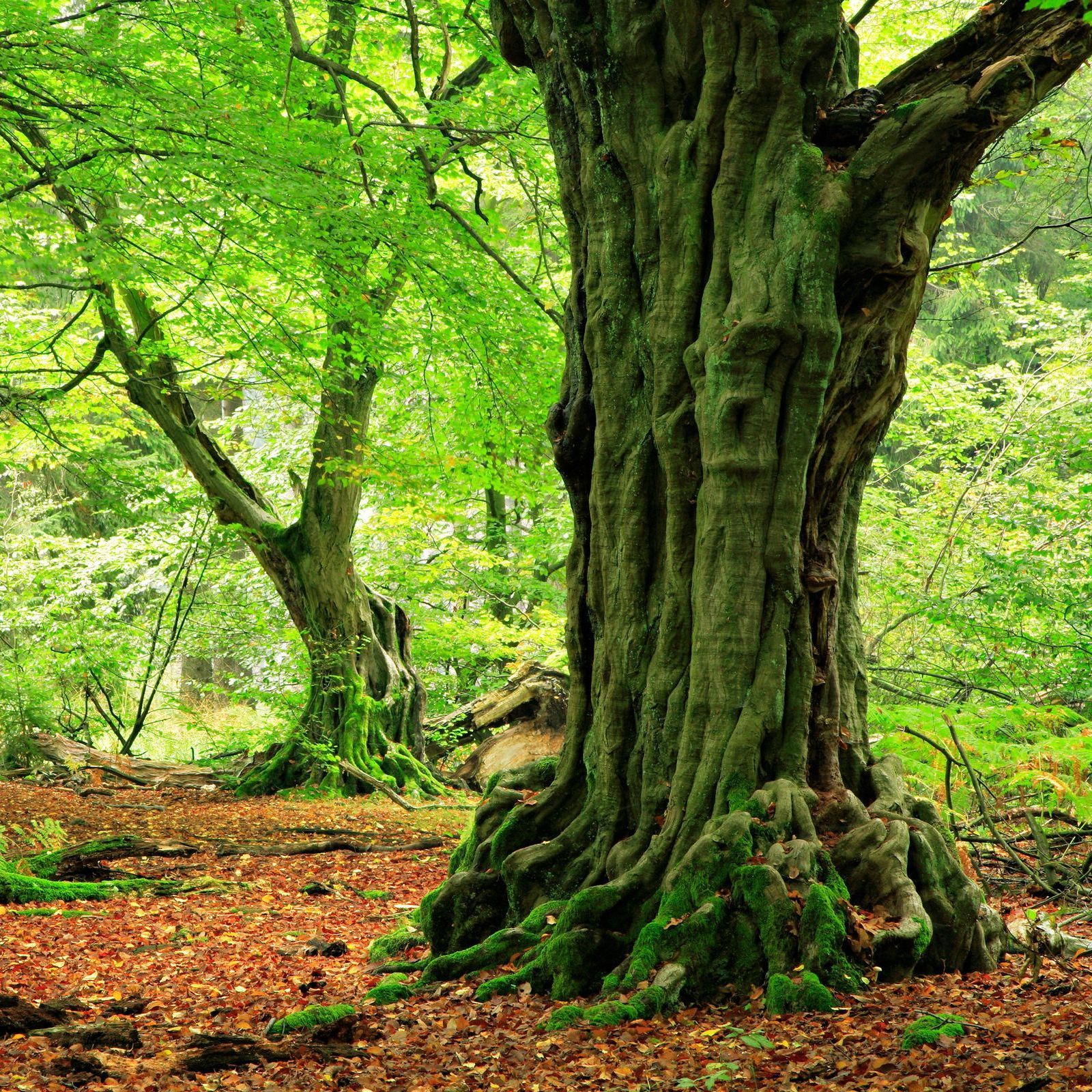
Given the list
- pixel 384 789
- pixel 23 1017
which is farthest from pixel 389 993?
pixel 384 789

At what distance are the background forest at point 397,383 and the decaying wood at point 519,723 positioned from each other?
4.65 ft

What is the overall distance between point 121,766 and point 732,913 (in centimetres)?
1117

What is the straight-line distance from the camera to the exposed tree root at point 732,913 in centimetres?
376

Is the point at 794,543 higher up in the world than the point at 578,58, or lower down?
lower down

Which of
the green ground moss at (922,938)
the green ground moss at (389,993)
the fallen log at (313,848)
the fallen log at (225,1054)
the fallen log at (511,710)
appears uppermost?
the fallen log at (511,710)

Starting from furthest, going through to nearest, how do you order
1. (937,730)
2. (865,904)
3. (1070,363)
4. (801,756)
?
1. (1070,363)
2. (937,730)
3. (801,756)
4. (865,904)

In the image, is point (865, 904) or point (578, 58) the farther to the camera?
point (578, 58)

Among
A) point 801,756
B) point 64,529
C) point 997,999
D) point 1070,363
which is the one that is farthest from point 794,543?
point 64,529

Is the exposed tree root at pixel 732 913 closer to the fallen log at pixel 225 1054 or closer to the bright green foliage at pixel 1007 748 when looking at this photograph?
the fallen log at pixel 225 1054

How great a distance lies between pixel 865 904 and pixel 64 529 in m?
21.9

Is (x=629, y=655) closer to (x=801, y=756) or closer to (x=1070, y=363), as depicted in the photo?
Answer: (x=801, y=756)

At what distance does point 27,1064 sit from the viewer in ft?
10.4

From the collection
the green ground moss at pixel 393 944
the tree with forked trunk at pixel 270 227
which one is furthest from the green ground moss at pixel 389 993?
the tree with forked trunk at pixel 270 227

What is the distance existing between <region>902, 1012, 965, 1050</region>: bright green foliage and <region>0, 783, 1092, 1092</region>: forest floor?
0.13 feet
